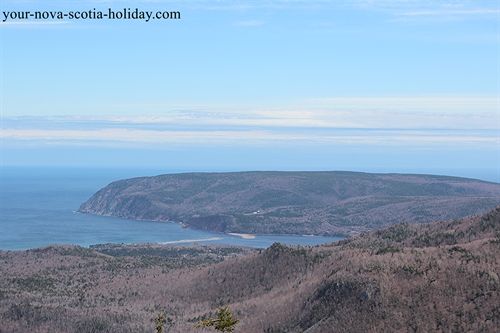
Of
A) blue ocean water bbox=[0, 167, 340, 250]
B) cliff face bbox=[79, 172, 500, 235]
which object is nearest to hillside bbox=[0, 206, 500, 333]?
blue ocean water bbox=[0, 167, 340, 250]

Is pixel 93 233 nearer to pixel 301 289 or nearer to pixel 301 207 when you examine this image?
pixel 301 207

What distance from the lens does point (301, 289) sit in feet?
170

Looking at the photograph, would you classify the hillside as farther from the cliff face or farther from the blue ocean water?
the cliff face

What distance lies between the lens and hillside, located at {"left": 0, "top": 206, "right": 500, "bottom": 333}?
135 feet

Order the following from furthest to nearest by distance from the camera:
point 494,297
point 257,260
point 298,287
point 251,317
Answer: point 257,260 → point 298,287 → point 251,317 → point 494,297

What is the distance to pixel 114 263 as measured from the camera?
8038cm

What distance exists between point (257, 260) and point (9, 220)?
405ft

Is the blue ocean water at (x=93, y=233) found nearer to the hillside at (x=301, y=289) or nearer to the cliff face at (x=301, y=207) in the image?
the cliff face at (x=301, y=207)

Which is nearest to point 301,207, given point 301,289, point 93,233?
point 93,233

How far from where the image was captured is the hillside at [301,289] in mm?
41219

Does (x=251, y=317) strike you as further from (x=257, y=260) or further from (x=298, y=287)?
(x=257, y=260)

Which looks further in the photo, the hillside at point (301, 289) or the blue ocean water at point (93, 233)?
the blue ocean water at point (93, 233)

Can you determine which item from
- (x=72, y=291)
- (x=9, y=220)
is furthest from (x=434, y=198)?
(x=72, y=291)

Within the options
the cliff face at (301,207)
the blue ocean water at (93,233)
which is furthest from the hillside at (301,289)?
the cliff face at (301,207)
